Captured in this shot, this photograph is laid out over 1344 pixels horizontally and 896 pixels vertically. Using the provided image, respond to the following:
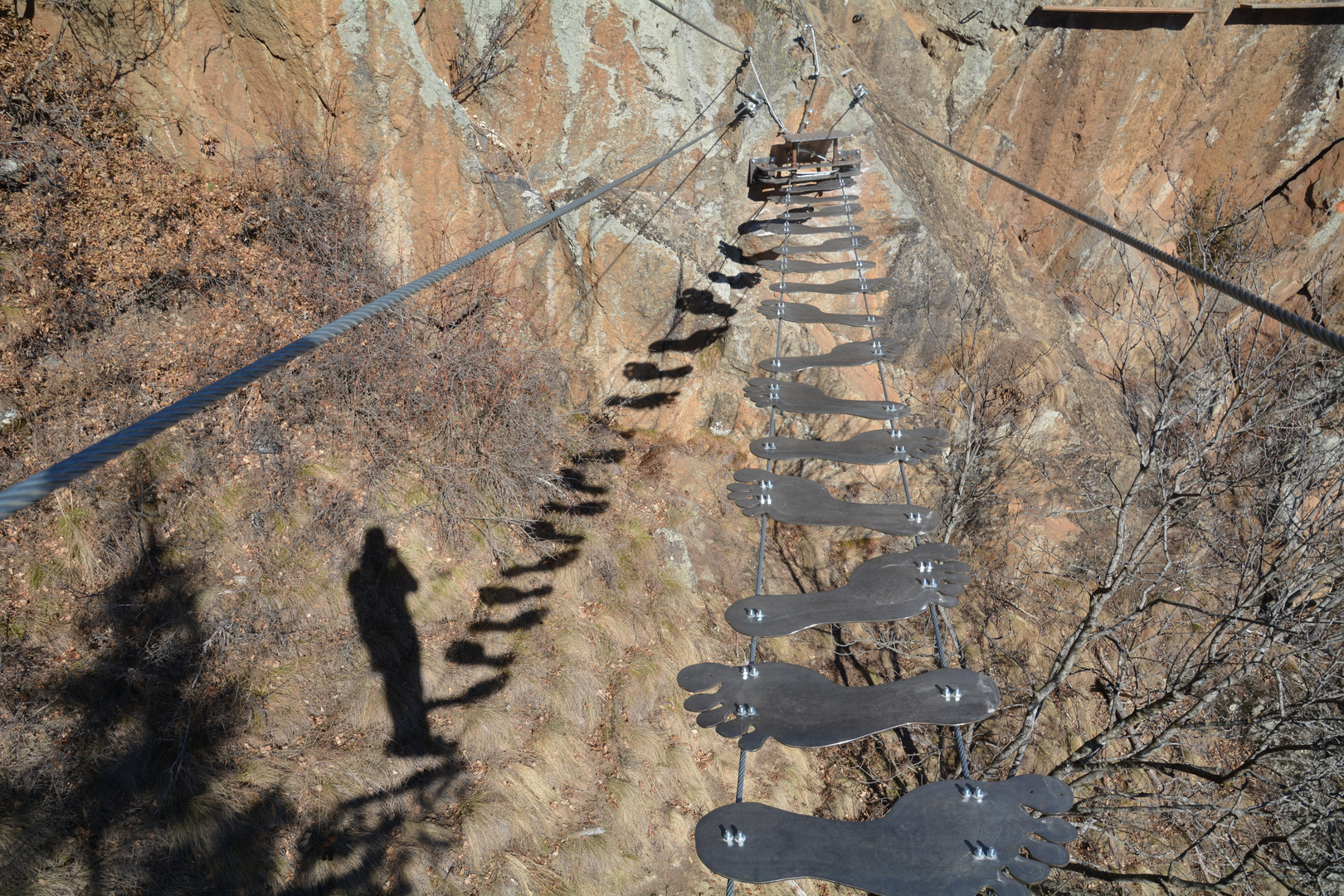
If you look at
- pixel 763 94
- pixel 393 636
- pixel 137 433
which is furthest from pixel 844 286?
pixel 393 636

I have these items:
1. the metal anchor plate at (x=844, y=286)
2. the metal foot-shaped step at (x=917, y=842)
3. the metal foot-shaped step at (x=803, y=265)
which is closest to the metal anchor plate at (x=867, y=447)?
the metal foot-shaped step at (x=917, y=842)

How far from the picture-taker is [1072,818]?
20.5ft

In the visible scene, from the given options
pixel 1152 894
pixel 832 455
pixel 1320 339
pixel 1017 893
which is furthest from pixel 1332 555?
pixel 1017 893

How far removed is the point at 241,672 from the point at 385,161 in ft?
19.0

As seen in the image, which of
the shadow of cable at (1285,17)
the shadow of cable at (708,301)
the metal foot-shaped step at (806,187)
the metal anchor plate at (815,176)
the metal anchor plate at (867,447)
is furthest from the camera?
the shadow of cable at (1285,17)

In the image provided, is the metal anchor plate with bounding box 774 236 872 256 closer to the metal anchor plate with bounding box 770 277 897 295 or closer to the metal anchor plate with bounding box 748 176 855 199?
the metal anchor plate with bounding box 770 277 897 295

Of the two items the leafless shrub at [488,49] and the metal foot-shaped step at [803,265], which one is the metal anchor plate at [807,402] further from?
the leafless shrub at [488,49]

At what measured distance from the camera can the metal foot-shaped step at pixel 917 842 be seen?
1.79 metres

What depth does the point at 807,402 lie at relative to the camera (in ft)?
12.4

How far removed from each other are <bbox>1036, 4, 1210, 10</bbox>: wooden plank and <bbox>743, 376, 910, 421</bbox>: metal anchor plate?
12649 mm

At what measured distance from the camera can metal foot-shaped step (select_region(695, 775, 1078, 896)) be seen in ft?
5.88

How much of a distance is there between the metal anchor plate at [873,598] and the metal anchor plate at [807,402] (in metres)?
1.08

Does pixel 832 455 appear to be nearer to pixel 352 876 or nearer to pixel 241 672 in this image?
pixel 352 876

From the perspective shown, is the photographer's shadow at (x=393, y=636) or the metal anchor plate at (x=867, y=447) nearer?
the metal anchor plate at (x=867, y=447)
